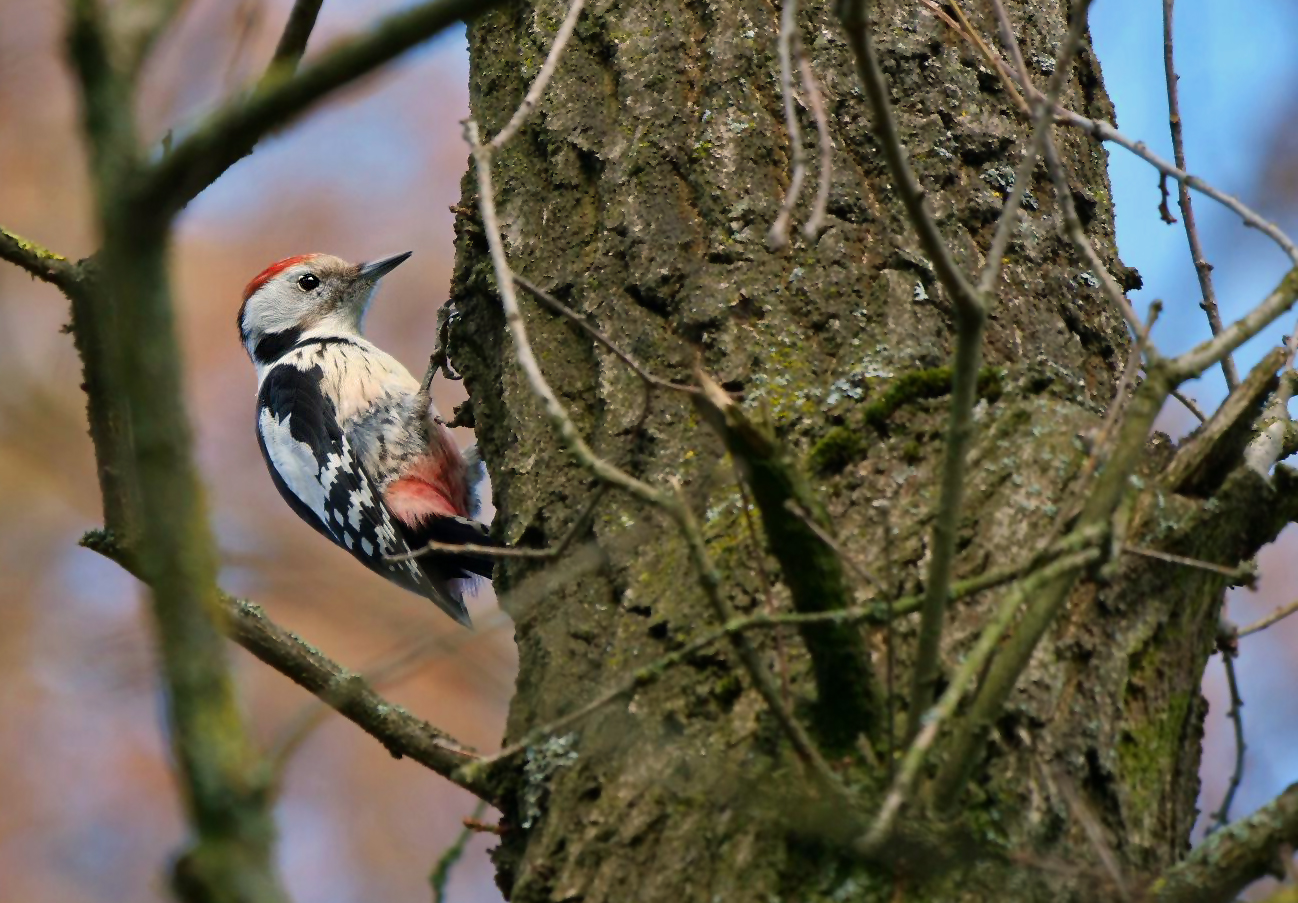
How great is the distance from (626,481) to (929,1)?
58.3 inches

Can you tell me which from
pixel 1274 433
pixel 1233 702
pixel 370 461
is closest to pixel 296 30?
pixel 1274 433

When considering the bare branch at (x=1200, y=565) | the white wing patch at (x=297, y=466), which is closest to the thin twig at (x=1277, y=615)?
the bare branch at (x=1200, y=565)

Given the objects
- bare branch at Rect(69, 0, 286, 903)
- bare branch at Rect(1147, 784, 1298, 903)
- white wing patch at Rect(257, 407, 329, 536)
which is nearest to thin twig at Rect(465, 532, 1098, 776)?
bare branch at Rect(1147, 784, 1298, 903)

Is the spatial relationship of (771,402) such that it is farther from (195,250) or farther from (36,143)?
(195,250)

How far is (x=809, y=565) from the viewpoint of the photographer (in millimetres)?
1460

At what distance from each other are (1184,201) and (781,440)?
1.29 metres

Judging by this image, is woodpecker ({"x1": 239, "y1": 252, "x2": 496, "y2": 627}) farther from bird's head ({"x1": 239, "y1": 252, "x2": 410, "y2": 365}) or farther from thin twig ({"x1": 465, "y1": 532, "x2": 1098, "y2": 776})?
thin twig ({"x1": 465, "y1": 532, "x2": 1098, "y2": 776})

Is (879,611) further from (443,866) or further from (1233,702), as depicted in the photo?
(1233,702)

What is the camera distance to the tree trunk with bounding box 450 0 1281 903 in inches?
63.6

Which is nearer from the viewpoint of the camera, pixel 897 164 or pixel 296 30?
pixel 897 164

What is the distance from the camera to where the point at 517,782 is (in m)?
1.90

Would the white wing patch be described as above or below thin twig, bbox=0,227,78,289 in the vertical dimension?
above

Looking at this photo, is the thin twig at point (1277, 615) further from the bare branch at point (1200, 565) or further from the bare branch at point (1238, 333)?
the bare branch at point (1238, 333)

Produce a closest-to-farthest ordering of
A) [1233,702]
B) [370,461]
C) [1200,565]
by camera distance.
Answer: [1200,565] → [1233,702] → [370,461]
